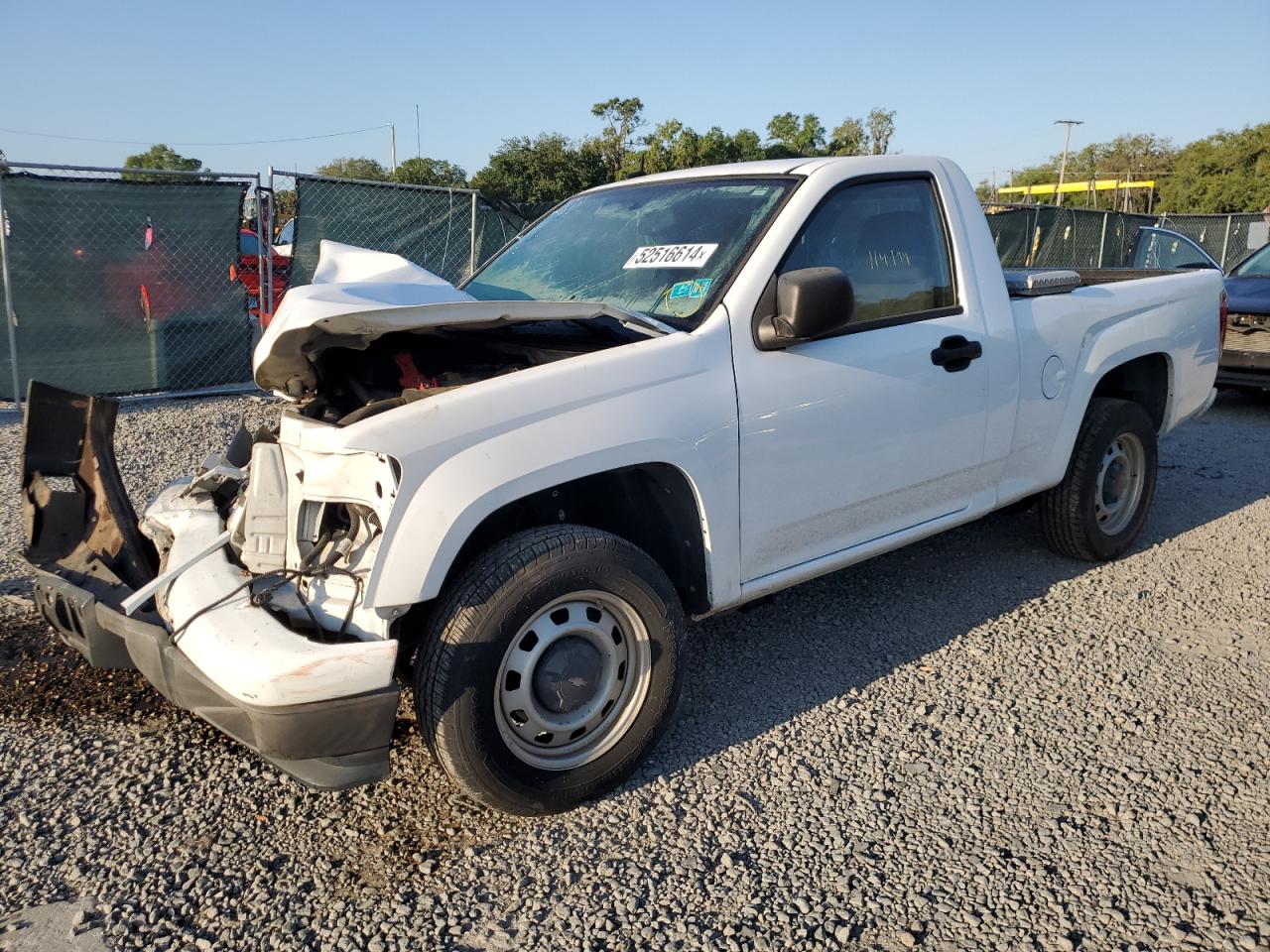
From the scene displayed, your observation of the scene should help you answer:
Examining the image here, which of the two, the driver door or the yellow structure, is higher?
the yellow structure

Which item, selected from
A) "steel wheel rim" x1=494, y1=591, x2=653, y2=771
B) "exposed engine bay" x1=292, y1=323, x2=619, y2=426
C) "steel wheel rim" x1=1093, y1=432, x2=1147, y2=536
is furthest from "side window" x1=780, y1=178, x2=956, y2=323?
"steel wheel rim" x1=1093, y1=432, x2=1147, y2=536

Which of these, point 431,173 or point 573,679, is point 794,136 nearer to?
point 431,173

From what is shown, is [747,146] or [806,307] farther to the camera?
[747,146]

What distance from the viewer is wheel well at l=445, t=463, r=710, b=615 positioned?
310 centimetres

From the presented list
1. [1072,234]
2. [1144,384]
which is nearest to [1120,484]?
[1144,384]

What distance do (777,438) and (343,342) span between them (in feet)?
4.66

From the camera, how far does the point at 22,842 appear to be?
9.04ft

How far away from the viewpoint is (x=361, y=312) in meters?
2.67

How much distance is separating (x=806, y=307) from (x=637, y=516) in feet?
2.88

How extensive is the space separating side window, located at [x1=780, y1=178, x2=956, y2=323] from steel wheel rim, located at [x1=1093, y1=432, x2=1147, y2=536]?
161 centimetres

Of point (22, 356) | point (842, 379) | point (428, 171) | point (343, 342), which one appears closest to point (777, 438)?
point (842, 379)

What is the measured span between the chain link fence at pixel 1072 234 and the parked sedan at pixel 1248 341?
503 cm

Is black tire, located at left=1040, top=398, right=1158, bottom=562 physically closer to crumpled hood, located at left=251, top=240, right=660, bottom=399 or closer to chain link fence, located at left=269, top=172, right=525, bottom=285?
crumpled hood, located at left=251, top=240, right=660, bottom=399

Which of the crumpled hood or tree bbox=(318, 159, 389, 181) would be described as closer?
the crumpled hood
